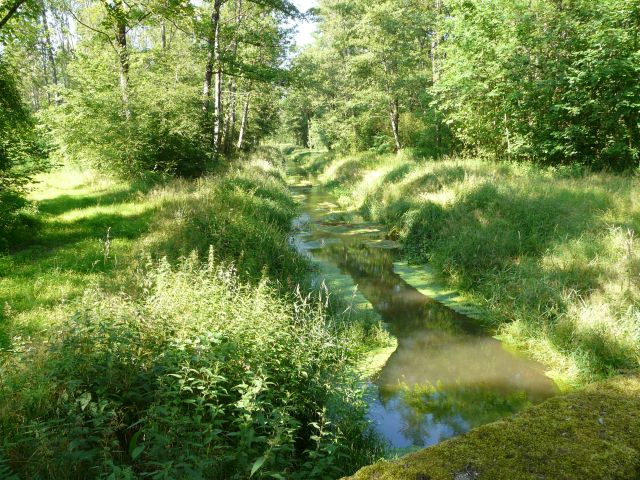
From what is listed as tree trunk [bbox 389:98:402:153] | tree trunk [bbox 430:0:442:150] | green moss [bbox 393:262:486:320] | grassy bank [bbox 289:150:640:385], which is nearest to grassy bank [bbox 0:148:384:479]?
green moss [bbox 393:262:486:320]

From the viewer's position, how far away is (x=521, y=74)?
13.9 meters

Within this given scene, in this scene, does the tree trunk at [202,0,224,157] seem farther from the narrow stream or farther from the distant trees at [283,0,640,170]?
the narrow stream

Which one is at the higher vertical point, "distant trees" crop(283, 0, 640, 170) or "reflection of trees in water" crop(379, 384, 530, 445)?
"distant trees" crop(283, 0, 640, 170)

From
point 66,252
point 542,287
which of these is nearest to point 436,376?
point 542,287

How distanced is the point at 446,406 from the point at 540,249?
480 centimetres

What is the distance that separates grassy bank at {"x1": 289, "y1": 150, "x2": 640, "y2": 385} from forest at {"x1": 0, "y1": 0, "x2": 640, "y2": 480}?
46 mm

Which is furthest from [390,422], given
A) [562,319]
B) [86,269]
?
[86,269]

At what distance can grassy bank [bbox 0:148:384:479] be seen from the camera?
8.86 ft

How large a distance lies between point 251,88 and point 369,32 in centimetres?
749

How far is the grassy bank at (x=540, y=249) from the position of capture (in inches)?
227

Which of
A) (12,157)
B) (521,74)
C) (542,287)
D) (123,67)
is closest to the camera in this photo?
(542,287)

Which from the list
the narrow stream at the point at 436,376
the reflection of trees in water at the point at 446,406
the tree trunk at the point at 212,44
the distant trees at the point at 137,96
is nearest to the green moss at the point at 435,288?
the narrow stream at the point at 436,376

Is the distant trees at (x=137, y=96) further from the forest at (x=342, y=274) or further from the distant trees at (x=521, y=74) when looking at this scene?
the distant trees at (x=521, y=74)

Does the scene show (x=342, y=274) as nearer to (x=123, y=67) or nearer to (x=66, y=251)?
(x=66, y=251)
